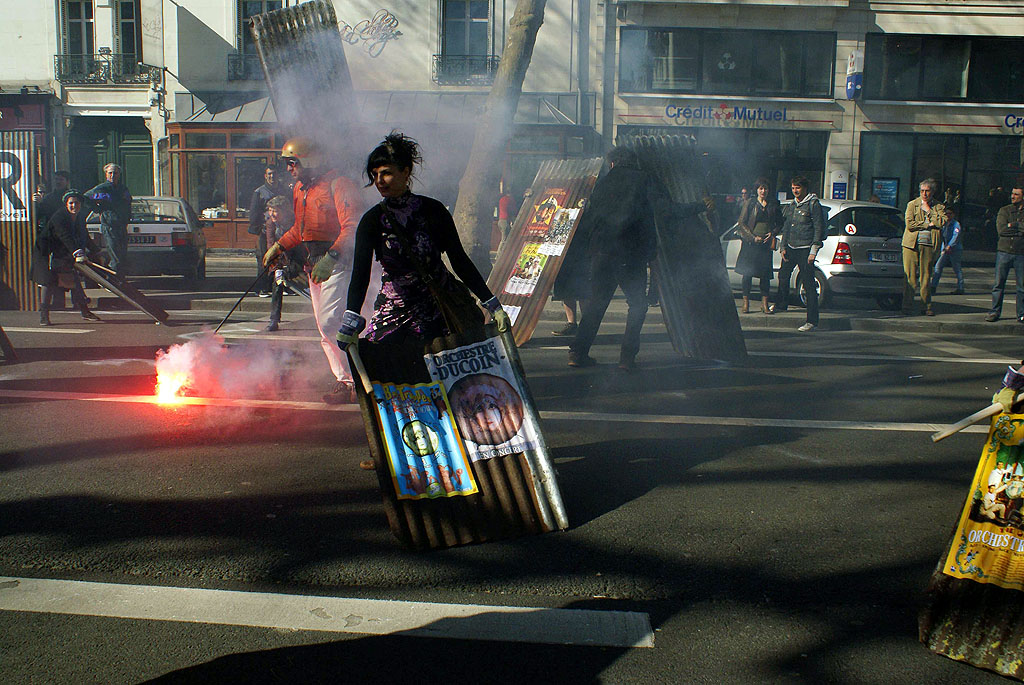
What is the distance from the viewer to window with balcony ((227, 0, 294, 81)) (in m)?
22.2

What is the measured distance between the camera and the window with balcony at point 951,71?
22.2 m

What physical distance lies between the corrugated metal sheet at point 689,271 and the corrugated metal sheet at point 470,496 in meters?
3.98

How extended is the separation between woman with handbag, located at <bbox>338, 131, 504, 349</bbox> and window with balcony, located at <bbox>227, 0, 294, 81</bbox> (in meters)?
19.5

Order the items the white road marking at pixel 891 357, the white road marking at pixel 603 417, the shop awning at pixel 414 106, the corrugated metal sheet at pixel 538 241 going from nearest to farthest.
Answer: the white road marking at pixel 603 417 < the corrugated metal sheet at pixel 538 241 < the white road marking at pixel 891 357 < the shop awning at pixel 414 106

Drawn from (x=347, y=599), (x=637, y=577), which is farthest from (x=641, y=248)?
(x=347, y=599)

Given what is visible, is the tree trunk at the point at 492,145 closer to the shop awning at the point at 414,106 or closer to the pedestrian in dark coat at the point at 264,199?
the pedestrian in dark coat at the point at 264,199

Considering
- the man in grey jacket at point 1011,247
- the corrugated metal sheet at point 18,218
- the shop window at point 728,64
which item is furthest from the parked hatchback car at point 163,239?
the shop window at point 728,64

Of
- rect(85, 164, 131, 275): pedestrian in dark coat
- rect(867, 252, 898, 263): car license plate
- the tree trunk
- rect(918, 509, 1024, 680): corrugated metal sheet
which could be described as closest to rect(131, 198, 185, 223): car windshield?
rect(85, 164, 131, 275): pedestrian in dark coat

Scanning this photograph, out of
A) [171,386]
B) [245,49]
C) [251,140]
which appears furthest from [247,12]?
[171,386]

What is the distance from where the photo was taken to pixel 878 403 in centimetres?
669

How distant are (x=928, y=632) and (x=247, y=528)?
2.64 meters

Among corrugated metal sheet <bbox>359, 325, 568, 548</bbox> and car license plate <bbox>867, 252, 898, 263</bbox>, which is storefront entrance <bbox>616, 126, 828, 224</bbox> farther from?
corrugated metal sheet <bbox>359, 325, 568, 548</bbox>

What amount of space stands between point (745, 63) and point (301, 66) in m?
14.6

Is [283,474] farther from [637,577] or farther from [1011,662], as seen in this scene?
[1011,662]
